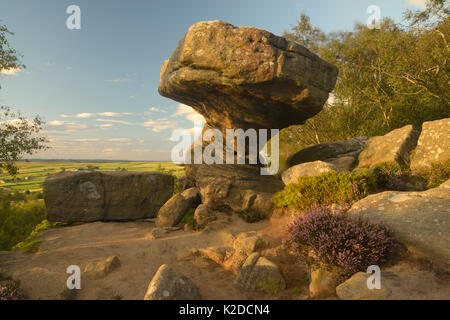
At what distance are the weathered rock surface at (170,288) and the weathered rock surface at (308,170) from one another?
6904 millimetres

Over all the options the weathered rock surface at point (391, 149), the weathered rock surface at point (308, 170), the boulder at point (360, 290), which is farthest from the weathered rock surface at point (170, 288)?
the weathered rock surface at point (391, 149)

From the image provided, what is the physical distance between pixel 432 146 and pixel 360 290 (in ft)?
32.6

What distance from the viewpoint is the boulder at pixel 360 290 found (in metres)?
3.87

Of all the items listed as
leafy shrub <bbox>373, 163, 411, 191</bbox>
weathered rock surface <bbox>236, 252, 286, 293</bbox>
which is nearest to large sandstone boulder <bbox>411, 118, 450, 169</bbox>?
leafy shrub <bbox>373, 163, 411, 191</bbox>

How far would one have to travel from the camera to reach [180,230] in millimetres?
11109

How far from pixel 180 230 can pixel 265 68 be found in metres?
8.34

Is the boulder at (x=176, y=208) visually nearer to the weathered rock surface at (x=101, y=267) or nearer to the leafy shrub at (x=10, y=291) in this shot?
the weathered rock surface at (x=101, y=267)

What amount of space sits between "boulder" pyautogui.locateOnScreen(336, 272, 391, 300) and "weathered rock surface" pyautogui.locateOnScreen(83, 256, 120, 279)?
6.28m

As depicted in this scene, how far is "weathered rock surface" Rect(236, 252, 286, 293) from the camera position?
533cm

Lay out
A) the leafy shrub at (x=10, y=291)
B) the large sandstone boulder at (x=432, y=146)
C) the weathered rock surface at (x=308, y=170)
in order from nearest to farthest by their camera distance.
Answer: the leafy shrub at (x=10, y=291) < the large sandstone boulder at (x=432, y=146) < the weathered rock surface at (x=308, y=170)

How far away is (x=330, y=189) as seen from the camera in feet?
28.4

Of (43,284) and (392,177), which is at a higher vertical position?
(392,177)

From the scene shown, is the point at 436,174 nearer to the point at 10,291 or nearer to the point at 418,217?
the point at 418,217

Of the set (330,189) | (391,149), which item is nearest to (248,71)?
(330,189)
